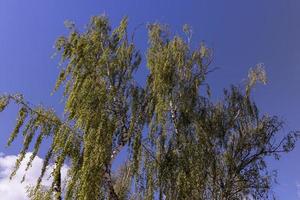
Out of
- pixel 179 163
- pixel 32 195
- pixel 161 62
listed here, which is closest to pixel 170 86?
pixel 161 62

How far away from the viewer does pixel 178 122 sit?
1073 centimetres

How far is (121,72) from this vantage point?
11.6m

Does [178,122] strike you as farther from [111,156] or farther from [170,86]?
[111,156]

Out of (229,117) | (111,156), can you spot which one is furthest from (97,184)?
(229,117)

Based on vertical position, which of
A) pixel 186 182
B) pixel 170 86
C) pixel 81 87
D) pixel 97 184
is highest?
pixel 170 86

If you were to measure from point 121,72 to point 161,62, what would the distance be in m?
1.23

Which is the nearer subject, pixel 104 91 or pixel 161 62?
pixel 104 91

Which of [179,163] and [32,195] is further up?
[179,163]

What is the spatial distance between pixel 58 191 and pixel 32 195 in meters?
1.22

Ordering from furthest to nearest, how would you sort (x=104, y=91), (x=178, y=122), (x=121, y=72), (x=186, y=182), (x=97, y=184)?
(x=121, y=72), (x=178, y=122), (x=104, y=91), (x=186, y=182), (x=97, y=184)

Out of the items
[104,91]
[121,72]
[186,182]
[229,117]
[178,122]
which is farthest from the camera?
[229,117]

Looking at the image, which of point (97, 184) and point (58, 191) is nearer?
point (97, 184)

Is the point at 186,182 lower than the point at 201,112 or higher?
lower

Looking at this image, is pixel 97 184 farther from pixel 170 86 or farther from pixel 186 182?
pixel 170 86
